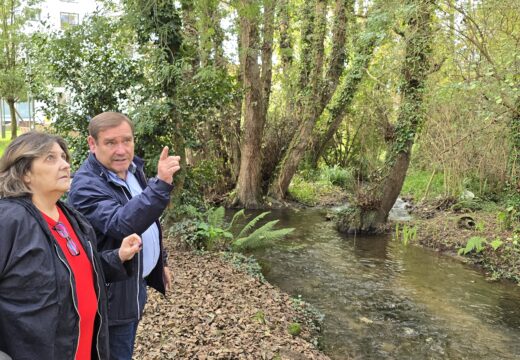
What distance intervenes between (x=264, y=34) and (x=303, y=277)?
26.7 ft

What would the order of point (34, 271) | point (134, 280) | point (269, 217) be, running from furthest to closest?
point (269, 217) < point (134, 280) < point (34, 271)

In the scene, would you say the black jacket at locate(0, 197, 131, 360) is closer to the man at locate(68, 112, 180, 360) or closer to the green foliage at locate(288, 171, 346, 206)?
the man at locate(68, 112, 180, 360)

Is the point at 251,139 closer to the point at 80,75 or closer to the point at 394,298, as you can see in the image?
the point at 80,75

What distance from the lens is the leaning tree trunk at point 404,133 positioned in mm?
9789

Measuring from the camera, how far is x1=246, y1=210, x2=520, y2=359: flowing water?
18.5ft

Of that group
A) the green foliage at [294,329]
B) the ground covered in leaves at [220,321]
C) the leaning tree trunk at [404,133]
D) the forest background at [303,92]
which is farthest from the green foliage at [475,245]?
the green foliage at [294,329]

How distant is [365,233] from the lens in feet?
38.6

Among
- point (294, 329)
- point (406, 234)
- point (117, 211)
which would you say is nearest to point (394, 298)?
point (294, 329)

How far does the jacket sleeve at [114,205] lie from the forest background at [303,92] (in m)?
5.22

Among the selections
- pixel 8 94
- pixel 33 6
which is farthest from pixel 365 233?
pixel 33 6

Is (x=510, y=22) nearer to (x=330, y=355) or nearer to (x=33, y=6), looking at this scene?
(x=330, y=355)

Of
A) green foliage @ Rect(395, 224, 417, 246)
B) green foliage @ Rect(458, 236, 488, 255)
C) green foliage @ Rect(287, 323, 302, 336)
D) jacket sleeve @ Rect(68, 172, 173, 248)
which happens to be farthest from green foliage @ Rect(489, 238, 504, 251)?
jacket sleeve @ Rect(68, 172, 173, 248)

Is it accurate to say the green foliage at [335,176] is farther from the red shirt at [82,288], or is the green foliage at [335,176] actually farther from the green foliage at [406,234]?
the red shirt at [82,288]

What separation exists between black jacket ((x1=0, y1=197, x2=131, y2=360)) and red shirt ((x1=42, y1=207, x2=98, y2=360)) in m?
0.06
